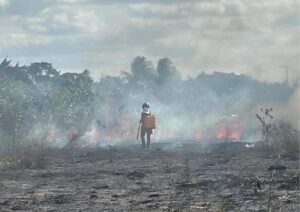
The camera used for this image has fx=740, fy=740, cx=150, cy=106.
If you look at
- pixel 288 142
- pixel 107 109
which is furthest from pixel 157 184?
→ pixel 107 109

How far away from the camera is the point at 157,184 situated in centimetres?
1603

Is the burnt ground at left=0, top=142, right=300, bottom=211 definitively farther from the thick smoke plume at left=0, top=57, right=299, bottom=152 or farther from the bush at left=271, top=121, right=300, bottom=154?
the thick smoke plume at left=0, top=57, right=299, bottom=152

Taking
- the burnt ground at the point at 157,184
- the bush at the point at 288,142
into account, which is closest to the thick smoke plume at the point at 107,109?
the burnt ground at the point at 157,184

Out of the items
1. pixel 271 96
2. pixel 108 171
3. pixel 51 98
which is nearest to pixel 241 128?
pixel 271 96

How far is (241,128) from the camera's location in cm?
4341

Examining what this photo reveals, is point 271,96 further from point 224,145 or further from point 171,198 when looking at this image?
point 171,198

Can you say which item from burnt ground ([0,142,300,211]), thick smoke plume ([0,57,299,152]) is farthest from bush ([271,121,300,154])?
thick smoke plume ([0,57,299,152])

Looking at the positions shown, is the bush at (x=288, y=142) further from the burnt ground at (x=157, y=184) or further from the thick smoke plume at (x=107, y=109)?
the thick smoke plume at (x=107, y=109)

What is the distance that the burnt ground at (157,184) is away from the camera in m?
12.6

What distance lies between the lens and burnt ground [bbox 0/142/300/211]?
1255 centimetres


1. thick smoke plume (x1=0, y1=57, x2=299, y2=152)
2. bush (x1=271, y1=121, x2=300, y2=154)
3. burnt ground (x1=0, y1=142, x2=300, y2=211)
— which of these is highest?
thick smoke plume (x1=0, y1=57, x2=299, y2=152)

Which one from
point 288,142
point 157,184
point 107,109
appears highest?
point 107,109

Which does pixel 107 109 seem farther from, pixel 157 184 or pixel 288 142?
pixel 157 184

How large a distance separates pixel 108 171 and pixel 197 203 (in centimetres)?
756
